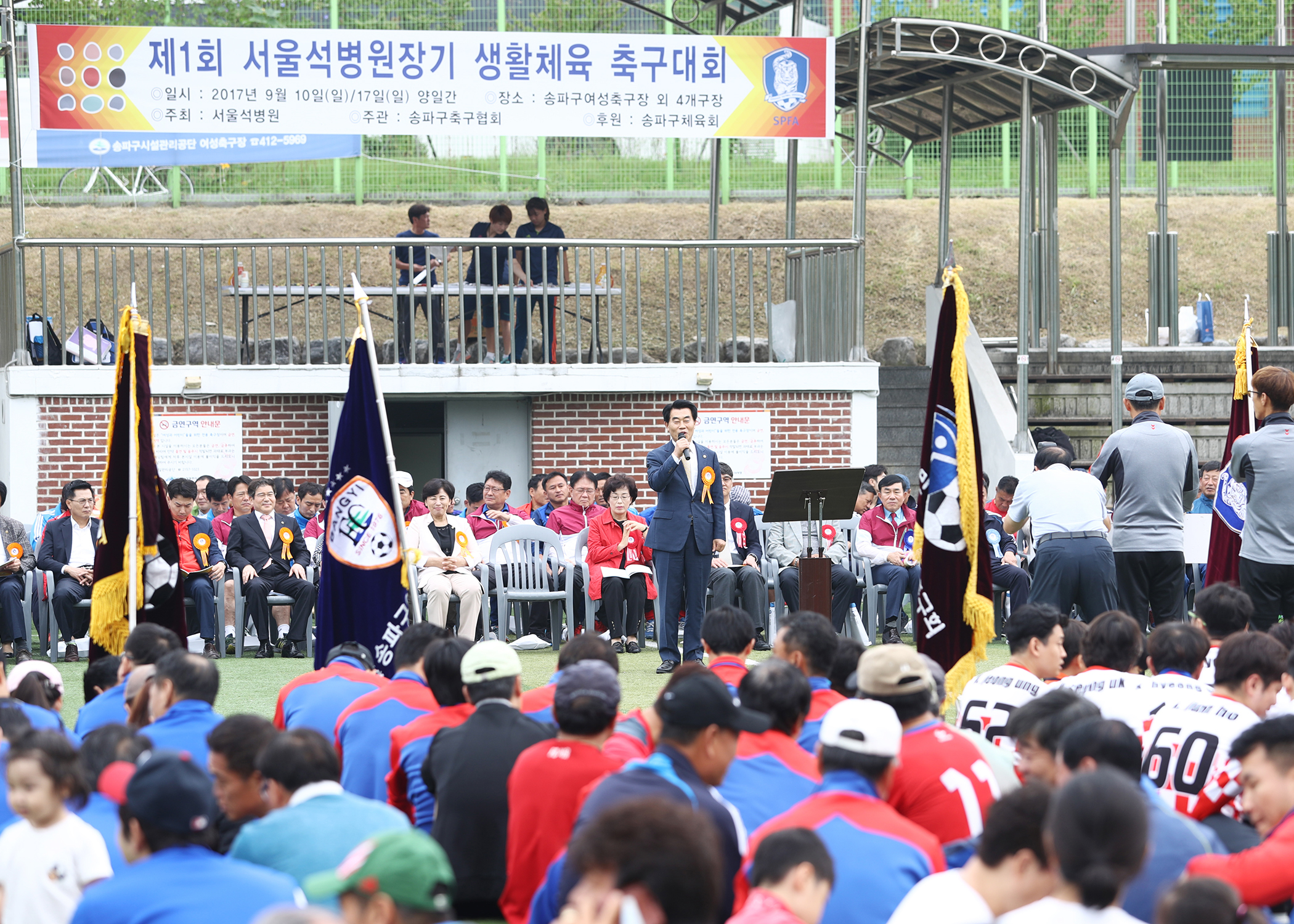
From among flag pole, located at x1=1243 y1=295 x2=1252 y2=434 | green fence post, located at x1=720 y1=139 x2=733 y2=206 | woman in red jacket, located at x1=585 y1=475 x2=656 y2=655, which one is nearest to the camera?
flag pole, located at x1=1243 y1=295 x2=1252 y2=434

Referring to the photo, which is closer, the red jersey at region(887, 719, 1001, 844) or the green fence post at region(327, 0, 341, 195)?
the red jersey at region(887, 719, 1001, 844)

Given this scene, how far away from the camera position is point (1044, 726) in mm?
4566

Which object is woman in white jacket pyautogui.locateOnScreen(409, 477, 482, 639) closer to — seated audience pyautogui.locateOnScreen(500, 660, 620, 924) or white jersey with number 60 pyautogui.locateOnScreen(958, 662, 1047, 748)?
white jersey with number 60 pyautogui.locateOnScreen(958, 662, 1047, 748)

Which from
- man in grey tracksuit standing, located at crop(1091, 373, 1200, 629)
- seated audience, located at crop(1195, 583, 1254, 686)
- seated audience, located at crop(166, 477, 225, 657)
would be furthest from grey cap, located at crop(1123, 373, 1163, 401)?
seated audience, located at crop(166, 477, 225, 657)

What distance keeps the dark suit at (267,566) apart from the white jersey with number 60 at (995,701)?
23.1 ft

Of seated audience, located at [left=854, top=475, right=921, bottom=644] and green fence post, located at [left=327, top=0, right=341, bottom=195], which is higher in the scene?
green fence post, located at [left=327, top=0, right=341, bottom=195]

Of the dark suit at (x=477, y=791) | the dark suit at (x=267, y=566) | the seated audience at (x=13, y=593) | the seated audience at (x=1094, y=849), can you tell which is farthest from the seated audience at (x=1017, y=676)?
the seated audience at (x=13, y=593)

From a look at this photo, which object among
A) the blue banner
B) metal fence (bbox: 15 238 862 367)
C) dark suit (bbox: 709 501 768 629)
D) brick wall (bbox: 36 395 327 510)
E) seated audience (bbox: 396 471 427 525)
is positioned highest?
the blue banner

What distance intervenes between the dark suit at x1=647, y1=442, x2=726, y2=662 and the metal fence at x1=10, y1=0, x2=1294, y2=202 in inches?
596

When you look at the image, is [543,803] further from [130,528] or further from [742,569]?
[742,569]

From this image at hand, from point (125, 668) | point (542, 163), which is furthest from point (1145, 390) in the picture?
point (542, 163)

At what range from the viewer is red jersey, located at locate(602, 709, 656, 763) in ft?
16.2

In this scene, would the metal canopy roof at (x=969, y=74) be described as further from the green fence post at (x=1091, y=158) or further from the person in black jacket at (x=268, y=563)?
the green fence post at (x=1091, y=158)

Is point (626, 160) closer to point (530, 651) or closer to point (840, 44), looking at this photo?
point (840, 44)
